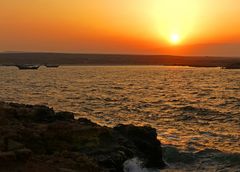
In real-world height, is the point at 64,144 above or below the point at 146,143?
above

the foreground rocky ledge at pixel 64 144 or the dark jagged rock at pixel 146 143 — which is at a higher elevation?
the foreground rocky ledge at pixel 64 144

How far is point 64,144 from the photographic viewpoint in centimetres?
1541

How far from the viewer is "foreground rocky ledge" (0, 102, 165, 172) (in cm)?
1326

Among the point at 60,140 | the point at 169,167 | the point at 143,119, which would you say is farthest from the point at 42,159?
the point at 143,119

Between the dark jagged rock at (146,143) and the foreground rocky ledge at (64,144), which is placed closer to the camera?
the foreground rocky ledge at (64,144)

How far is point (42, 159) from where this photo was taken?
13.6m

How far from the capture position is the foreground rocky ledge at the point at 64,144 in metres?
13.3

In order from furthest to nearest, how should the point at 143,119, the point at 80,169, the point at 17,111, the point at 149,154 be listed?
1. the point at 143,119
2. the point at 17,111
3. the point at 149,154
4. the point at 80,169

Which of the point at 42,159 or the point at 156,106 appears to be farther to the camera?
the point at 156,106

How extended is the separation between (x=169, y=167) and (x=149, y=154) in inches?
48.0

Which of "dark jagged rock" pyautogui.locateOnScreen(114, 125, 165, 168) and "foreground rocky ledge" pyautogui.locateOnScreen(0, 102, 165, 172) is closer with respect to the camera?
"foreground rocky ledge" pyautogui.locateOnScreen(0, 102, 165, 172)

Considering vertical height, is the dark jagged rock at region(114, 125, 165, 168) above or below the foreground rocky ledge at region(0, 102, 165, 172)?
below

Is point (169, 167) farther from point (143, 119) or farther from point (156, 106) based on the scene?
point (156, 106)

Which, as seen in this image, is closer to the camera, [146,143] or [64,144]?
[64,144]
